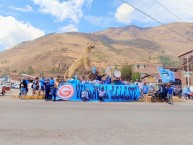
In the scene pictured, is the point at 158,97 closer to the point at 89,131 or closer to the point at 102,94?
the point at 102,94

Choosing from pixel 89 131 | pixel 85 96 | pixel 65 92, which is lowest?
pixel 89 131

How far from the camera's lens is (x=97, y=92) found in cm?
2734

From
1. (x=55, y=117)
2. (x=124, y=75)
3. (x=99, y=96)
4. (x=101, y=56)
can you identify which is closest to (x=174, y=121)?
(x=55, y=117)

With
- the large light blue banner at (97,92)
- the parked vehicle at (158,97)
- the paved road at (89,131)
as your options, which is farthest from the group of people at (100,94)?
the paved road at (89,131)

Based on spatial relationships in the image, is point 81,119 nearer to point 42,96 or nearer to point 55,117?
point 55,117

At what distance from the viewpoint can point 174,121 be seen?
14.8 m

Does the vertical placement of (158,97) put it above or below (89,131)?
above

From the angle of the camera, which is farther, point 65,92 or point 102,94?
point 102,94

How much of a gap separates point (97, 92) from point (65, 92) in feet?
8.14

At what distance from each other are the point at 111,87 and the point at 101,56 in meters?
153

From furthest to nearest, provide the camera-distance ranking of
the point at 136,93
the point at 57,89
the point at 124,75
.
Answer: the point at 124,75 → the point at 136,93 → the point at 57,89

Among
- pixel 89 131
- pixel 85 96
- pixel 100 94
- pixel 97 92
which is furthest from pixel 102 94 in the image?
pixel 89 131

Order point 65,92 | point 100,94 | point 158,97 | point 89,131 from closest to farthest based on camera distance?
point 89,131 < point 65,92 < point 100,94 < point 158,97

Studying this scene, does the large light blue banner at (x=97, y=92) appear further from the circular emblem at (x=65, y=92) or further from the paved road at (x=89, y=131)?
the paved road at (x=89, y=131)
